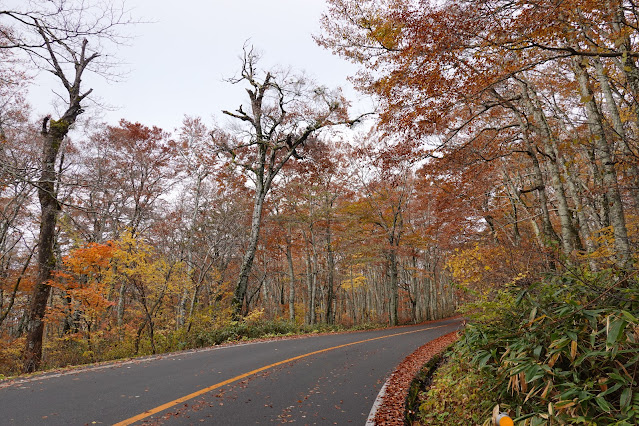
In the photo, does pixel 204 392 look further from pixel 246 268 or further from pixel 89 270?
pixel 89 270

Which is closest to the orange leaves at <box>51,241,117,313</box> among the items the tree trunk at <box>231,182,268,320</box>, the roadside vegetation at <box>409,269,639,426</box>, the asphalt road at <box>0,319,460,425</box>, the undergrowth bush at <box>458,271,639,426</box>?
the tree trunk at <box>231,182,268,320</box>

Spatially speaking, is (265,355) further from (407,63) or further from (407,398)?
(407,63)

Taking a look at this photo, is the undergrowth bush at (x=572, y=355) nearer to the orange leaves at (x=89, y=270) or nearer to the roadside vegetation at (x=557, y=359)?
the roadside vegetation at (x=557, y=359)

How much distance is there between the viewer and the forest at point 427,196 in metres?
3.86

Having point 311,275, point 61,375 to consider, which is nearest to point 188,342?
point 61,375

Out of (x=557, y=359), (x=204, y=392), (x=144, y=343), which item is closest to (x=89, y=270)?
(x=144, y=343)

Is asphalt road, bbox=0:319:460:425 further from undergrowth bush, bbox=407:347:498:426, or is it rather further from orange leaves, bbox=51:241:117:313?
orange leaves, bbox=51:241:117:313

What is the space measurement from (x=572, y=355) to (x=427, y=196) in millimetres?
13529

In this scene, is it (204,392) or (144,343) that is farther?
(144,343)

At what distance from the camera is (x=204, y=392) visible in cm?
500

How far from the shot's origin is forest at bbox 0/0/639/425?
3857 millimetres

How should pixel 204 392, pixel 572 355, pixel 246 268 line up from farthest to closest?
pixel 246 268 < pixel 204 392 < pixel 572 355

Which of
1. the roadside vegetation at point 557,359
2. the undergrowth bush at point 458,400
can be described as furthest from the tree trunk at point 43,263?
the roadside vegetation at point 557,359

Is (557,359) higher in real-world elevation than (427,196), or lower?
lower
